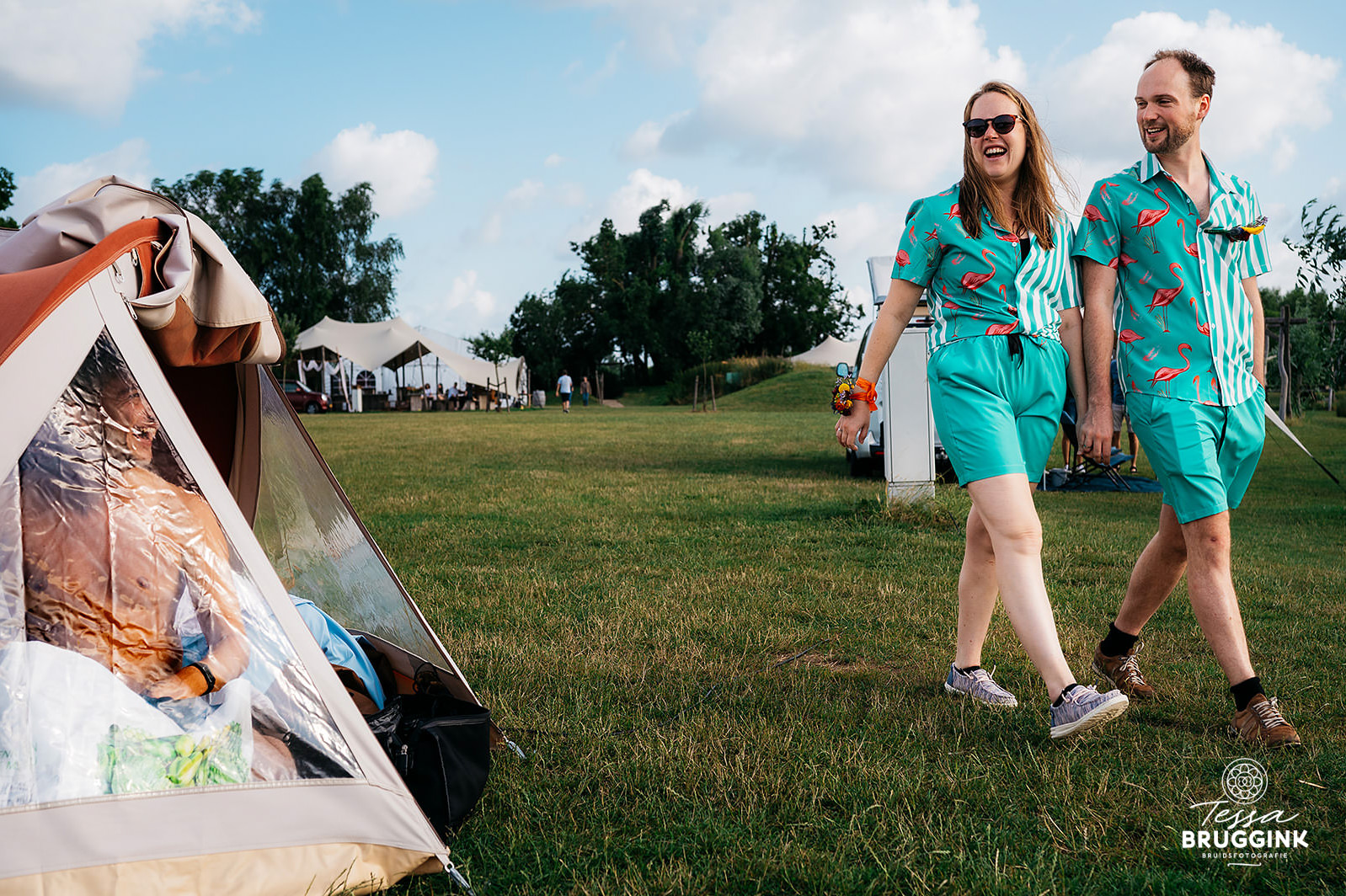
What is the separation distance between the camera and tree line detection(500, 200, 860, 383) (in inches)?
2154

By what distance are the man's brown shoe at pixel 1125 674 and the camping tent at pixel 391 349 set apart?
3658cm

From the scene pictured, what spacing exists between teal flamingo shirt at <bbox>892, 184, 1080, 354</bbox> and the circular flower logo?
1.35m

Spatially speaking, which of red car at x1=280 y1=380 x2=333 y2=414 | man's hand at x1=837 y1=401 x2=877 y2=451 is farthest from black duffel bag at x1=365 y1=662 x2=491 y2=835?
red car at x1=280 y1=380 x2=333 y2=414

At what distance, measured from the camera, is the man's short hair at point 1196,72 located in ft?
10.0

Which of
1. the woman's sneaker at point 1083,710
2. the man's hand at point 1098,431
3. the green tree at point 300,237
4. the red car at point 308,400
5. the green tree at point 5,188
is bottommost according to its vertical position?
the woman's sneaker at point 1083,710

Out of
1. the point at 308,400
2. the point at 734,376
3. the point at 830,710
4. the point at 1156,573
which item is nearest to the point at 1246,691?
the point at 1156,573

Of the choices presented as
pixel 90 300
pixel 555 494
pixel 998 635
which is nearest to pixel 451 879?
pixel 90 300

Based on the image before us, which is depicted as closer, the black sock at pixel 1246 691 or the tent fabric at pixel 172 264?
the tent fabric at pixel 172 264

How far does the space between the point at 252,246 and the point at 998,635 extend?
5141 cm

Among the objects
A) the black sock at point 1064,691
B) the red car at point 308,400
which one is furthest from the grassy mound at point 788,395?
the black sock at point 1064,691

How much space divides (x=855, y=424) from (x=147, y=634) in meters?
2.11

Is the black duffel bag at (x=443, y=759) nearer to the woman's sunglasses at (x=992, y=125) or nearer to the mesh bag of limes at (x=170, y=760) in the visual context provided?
the mesh bag of limes at (x=170, y=760)

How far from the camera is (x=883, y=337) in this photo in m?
3.22

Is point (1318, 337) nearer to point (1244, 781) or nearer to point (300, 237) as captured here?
point (1244, 781)
